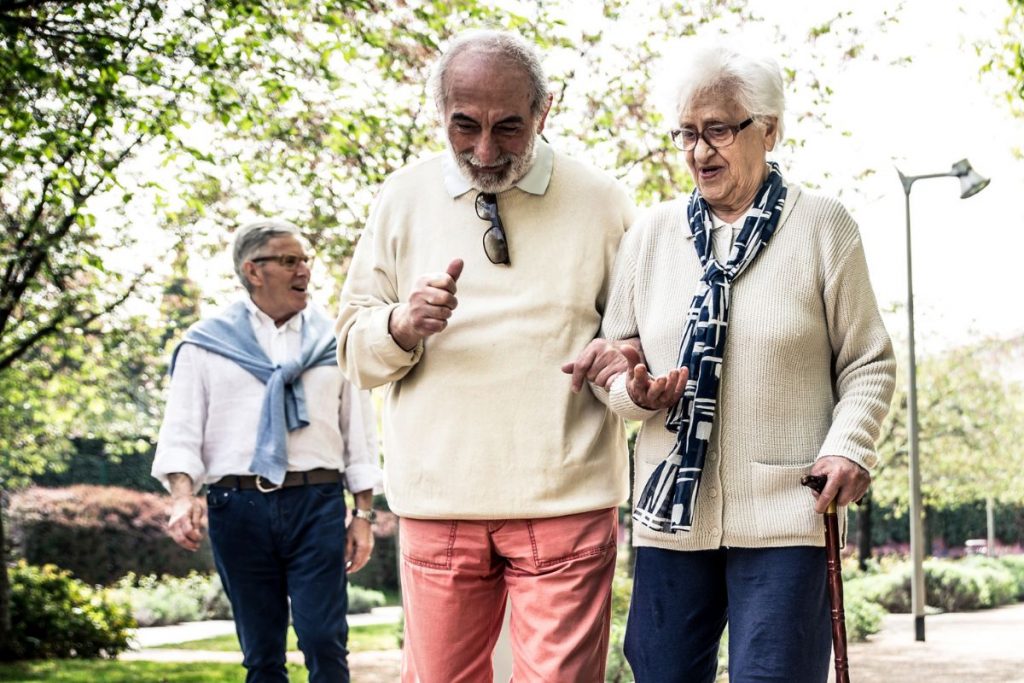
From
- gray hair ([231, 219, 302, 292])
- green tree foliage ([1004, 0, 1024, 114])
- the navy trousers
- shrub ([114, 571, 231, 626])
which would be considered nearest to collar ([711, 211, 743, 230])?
the navy trousers

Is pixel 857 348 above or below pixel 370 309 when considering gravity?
below

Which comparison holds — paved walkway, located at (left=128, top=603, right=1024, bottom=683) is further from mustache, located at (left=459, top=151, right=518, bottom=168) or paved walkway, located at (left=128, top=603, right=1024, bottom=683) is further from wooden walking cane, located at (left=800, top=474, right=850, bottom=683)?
wooden walking cane, located at (left=800, top=474, right=850, bottom=683)

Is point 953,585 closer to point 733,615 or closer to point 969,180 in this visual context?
point 969,180

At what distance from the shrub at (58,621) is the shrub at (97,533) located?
4034 mm

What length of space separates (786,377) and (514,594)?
0.79 metres

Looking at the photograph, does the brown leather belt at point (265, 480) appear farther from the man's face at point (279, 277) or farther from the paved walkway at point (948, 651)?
the paved walkway at point (948, 651)

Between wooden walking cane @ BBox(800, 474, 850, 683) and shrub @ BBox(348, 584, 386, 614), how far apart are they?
14292 mm

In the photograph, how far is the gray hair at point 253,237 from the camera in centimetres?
455

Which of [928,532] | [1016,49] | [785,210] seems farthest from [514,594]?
[928,532]

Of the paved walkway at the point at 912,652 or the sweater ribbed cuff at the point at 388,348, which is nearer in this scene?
the sweater ribbed cuff at the point at 388,348

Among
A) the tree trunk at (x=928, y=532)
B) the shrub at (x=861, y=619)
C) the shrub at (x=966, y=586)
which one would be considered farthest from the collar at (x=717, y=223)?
the tree trunk at (x=928, y=532)

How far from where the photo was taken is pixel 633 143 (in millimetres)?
9531

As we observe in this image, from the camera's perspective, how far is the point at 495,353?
8.94 feet

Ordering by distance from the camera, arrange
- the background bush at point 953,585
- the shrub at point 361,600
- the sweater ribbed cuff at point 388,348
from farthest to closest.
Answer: the shrub at point 361,600, the background bush at point 953,585, the sweater ribbed cuff at point 388,348
